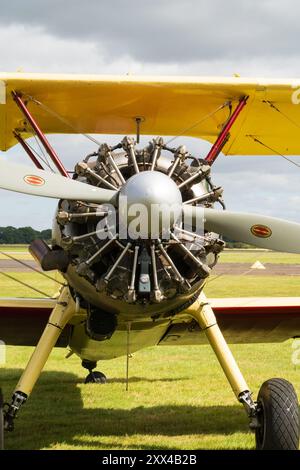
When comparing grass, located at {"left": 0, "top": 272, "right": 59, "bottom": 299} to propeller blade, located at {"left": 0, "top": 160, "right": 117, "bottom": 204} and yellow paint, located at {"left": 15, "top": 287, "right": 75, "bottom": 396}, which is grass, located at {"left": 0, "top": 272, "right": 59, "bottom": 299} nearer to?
yellow paint, located at {"left": 15, "top": 287, "right": 75, "bottom": 396}

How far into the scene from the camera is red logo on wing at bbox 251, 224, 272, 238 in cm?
A: 526

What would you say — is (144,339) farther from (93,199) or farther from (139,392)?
(93,199)

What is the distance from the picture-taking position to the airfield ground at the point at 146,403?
6.58m

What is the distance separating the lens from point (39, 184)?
5.07m

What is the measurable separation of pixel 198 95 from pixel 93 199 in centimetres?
205

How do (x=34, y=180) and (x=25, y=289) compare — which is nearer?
(x=34, y=180)

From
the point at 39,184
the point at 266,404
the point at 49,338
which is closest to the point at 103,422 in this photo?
the point at 49,338

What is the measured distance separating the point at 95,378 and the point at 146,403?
5.82 feet

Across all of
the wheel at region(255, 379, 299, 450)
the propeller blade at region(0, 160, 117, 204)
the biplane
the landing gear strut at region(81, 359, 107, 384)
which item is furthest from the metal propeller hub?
the landing gear strut at region(81, 359, 107, 384)

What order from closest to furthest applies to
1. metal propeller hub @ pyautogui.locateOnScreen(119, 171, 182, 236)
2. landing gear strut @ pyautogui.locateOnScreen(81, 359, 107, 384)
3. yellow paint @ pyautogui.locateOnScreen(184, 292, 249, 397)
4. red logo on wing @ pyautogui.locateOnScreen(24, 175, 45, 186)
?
metal propeller hub @ pyautogui.locateOnScreen(119, 171, 182, 236), red logo on wing @ pyautogui.locateOnScreen(24, 175, 45, 186), yellow paint @ pyautogui.locateOnScreen(184, 292, 249, 397), landing gear strut @ pyautogui.locateOnScreen(81, 359, 107, 384)

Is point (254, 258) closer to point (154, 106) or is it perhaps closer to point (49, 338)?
point (154, 106)

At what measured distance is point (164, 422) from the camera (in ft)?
24.0

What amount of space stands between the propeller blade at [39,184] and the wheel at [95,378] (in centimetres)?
534

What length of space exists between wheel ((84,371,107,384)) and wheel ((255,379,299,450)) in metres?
4.25
